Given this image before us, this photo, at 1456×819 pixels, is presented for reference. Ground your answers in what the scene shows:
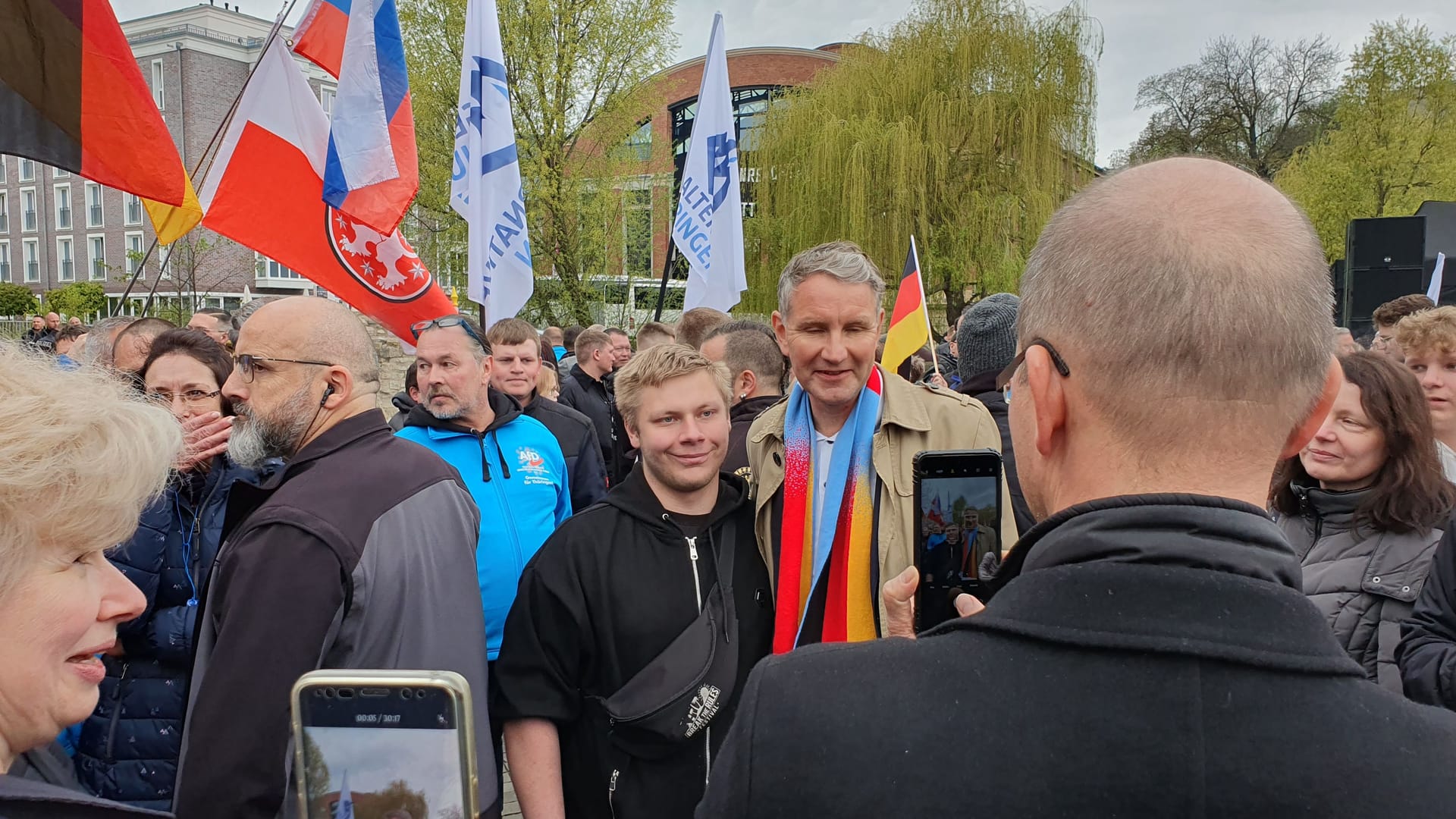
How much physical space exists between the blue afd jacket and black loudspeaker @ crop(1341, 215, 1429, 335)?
8957mm

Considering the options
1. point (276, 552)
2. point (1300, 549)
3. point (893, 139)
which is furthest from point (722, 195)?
point (893, 139)

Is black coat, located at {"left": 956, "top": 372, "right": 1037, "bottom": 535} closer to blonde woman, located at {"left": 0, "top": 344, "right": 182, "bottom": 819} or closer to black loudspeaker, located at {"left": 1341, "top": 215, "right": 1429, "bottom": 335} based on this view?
blonde woman, located at {"left": 0, "top": 344, "right": 182, "bottom": 819}

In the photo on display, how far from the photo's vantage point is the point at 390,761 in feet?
3.87

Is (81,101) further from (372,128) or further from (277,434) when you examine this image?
(372,128)

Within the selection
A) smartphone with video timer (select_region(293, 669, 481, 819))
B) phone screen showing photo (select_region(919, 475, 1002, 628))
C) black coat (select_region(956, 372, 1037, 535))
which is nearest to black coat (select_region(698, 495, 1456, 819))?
smartphone with video timer (select_region(293, 669, 481, 819))

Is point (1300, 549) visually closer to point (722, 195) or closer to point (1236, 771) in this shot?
point (1236, 771)

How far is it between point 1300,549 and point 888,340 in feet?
6.99

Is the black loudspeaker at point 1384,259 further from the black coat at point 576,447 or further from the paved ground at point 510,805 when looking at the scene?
the paved ground at point 510,805

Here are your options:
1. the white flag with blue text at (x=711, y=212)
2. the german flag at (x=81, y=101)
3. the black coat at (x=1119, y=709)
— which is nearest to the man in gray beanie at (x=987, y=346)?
the black coat at (x=1119, y=709)

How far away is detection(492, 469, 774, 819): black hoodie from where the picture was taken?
2.40 metres

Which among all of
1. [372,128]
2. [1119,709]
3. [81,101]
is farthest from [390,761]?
[372,128]

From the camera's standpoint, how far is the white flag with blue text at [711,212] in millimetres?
8164

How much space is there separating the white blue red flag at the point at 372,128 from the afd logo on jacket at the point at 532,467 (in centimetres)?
145

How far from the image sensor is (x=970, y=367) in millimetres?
4176
